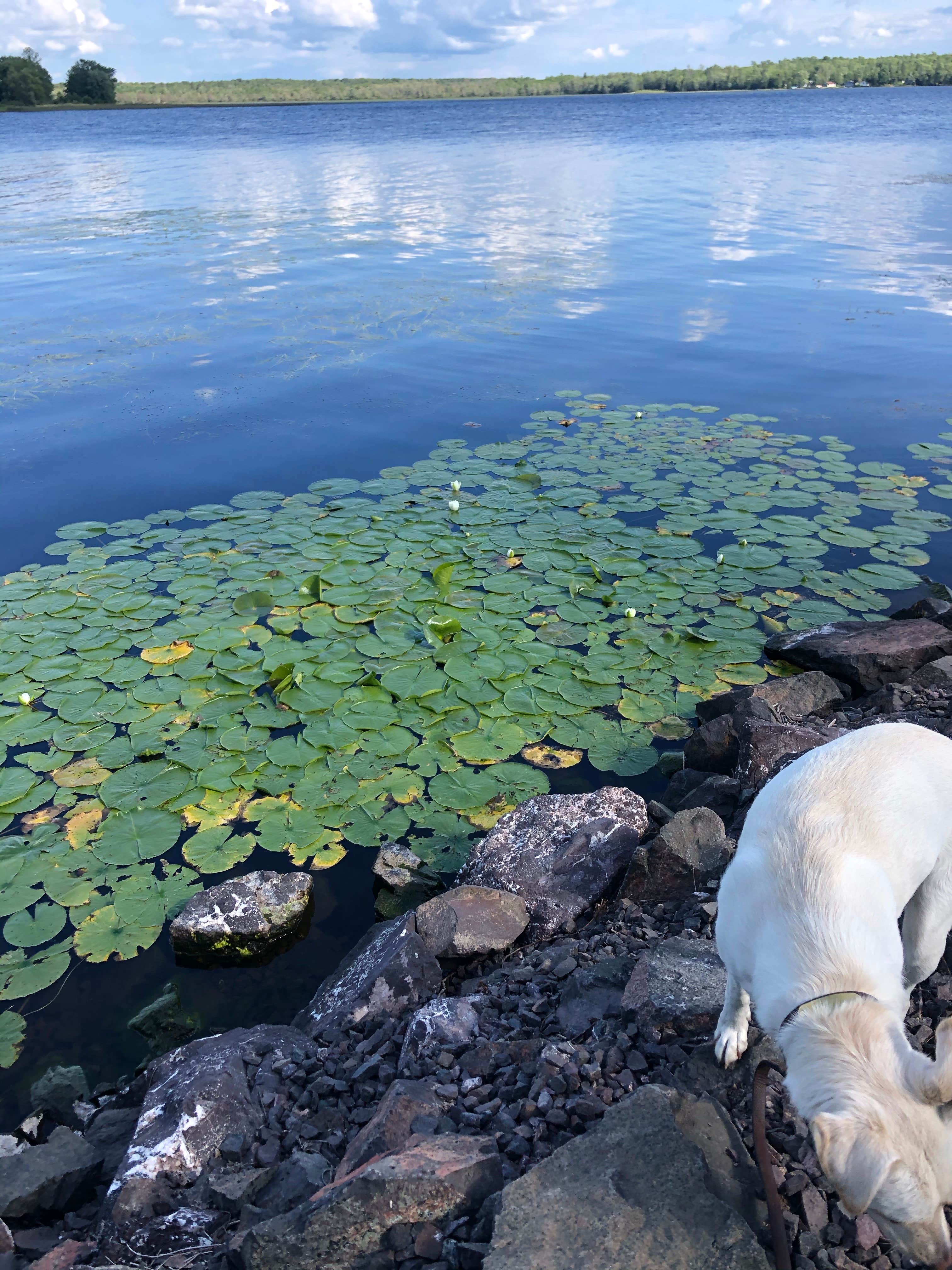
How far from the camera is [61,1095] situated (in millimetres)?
3473

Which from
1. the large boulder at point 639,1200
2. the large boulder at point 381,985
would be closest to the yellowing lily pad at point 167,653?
the large boulder at point 381,985

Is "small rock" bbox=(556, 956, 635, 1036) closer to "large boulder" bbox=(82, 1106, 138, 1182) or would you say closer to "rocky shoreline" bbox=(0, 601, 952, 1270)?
"rocky shoreline" bbox=(0, 601, 952, 1270)

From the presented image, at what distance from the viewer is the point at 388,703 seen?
5.52m

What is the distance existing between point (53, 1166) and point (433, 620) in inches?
153

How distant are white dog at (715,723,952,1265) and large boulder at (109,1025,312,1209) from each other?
172 centimetres

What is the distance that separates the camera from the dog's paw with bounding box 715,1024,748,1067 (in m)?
2.63

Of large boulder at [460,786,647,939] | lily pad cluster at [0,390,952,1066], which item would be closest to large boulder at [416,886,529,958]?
large boulder at [460,786,647,939]

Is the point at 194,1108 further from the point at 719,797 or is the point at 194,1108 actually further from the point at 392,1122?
the point at 719,797

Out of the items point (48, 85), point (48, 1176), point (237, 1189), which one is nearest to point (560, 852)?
point (237, 1189)

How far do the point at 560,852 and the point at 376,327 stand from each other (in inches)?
464

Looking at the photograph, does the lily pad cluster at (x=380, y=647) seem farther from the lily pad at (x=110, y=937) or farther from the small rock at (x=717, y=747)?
the small rock at (x=717, y=747)

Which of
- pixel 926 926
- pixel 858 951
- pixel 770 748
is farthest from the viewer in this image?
pixel 770 748

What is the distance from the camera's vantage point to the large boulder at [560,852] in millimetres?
4094

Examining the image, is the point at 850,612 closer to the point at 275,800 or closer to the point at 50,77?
the point at 275,800
